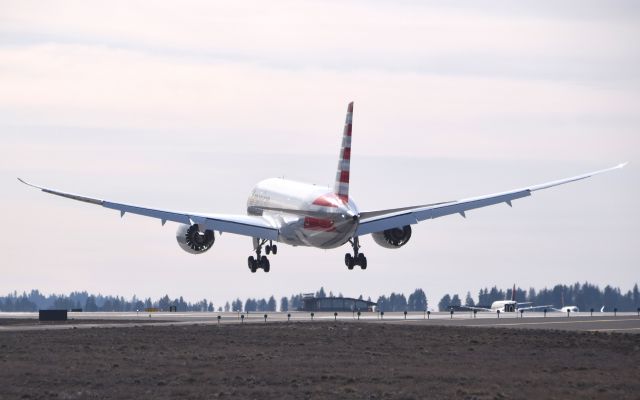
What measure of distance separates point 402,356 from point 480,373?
10.4 meters

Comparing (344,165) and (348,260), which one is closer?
(344,165)

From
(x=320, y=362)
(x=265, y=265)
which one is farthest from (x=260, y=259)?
(x=320, y=362)

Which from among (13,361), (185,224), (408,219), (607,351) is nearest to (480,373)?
(607,351)

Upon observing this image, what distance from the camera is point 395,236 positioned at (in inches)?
4739

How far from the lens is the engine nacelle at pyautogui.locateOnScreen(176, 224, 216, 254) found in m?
123

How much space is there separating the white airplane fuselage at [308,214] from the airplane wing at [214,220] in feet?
4.10

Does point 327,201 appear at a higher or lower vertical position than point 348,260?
higher

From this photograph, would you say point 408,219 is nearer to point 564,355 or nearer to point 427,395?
point 564,355

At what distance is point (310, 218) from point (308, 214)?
40 cm

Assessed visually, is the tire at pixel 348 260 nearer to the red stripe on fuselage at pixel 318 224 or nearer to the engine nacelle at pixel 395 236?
the engine nacelle at pixel 395 236

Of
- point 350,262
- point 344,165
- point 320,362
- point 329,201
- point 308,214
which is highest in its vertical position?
point 344,165

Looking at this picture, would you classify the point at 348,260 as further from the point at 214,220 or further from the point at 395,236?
the point at 214,220

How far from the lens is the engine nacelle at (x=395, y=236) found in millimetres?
120250

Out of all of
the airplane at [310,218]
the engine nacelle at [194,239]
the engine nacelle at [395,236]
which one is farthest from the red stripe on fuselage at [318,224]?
Result: the engine nacelle at [194,239]
